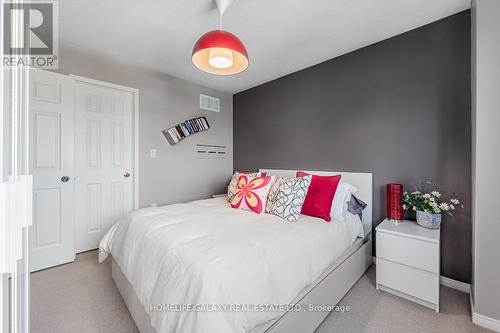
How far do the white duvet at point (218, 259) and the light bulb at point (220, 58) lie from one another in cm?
126

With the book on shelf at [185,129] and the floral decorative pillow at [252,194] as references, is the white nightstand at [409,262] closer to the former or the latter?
the floral decorative pillow at [252,194]

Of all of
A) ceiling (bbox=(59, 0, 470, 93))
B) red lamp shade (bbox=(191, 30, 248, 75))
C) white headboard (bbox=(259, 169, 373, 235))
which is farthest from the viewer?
white headboard (bbox=(259, 169, 373, 235))

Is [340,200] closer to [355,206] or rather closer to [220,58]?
[355,206]

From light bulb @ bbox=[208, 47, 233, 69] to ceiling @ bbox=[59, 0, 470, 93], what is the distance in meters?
0.49

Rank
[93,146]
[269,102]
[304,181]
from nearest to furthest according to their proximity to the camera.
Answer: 1. [304,181]
2. [93,146]
3. [269,102]

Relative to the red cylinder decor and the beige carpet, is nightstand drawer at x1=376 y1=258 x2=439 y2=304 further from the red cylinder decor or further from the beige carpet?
the red cylinder decor

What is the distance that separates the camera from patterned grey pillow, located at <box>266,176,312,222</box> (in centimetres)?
189

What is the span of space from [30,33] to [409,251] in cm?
392

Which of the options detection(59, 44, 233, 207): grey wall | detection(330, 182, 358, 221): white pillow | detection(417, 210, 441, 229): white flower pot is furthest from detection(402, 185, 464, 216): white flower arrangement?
detection(59, 44, 233, 207): grey wall

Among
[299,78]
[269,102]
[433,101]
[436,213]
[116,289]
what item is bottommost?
[116,289]

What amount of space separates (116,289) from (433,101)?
133 inches

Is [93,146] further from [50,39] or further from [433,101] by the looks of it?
[433,101]

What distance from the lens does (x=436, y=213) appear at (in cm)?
184

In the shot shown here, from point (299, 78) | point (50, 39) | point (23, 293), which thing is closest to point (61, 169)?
point (50, 39)
